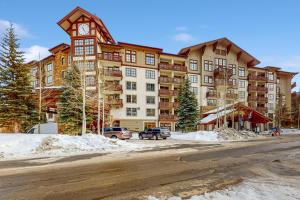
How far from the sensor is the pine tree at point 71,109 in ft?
110

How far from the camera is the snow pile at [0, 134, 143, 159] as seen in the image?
18250mm

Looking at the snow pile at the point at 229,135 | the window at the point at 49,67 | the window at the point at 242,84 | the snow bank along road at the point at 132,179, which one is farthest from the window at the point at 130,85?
the snow bank along road at the point at 132,179

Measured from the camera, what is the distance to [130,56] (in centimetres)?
5400

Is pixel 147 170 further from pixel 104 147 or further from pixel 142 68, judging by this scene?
pixel 142 68

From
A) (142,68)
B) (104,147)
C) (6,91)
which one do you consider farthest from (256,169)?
(142,68)

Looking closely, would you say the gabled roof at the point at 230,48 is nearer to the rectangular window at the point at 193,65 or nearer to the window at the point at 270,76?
the rectangular window at the point at 193,65

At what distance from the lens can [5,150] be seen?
1825 cm

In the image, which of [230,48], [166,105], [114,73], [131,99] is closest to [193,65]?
[230,48]

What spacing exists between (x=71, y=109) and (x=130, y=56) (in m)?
23.3

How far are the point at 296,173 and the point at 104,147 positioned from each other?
1496 cm

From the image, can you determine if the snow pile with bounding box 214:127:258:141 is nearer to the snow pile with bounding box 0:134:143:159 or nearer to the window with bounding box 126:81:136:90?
the snow pile with bounding box 0:134:143:159

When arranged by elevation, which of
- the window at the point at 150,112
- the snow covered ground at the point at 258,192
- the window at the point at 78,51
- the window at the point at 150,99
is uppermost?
the window at the point at 78,51

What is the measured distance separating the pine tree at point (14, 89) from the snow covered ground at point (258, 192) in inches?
1006

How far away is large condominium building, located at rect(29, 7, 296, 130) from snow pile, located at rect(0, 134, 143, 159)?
1744cm
